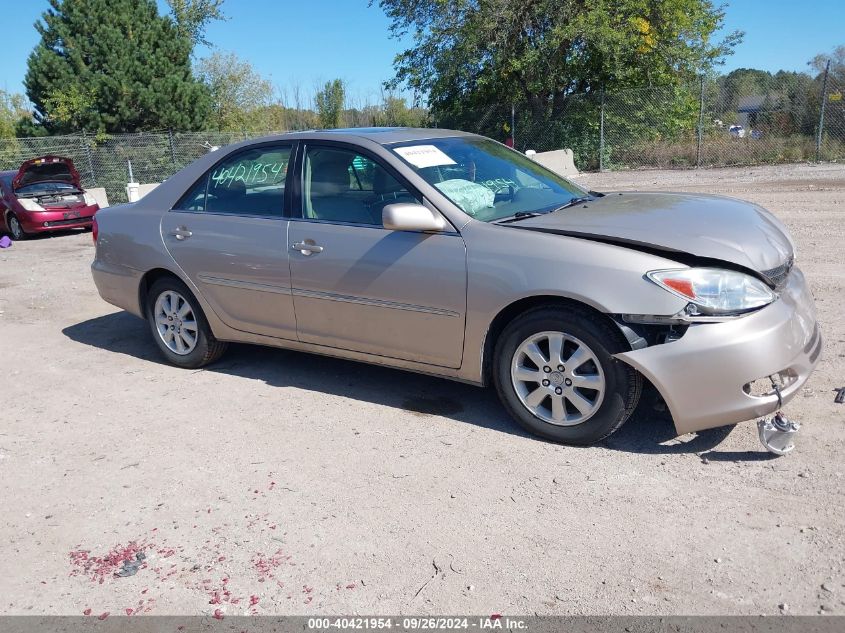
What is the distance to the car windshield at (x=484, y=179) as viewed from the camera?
4516 millimetres

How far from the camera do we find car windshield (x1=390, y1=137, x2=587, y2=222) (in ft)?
14.8

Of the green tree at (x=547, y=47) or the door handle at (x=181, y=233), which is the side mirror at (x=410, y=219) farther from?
the green tree at (x=547, y=47)

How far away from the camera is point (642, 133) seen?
75.5 feet

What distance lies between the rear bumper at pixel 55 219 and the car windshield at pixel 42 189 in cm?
46

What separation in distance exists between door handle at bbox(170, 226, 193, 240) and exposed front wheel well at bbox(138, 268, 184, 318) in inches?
11.7

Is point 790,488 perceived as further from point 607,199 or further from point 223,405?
point 223,405

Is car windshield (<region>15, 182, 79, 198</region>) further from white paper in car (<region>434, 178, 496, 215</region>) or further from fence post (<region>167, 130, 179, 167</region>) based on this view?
white paper in car (<region>434, 178, 496, 215</region>)

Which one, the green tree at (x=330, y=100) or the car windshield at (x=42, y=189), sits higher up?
the green tree at (x=330, y=100)

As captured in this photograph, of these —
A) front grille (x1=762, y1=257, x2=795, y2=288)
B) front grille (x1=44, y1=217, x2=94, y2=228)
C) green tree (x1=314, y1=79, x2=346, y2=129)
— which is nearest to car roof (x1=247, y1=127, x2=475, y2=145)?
front grille (x1=762, y1=257, x2=795, y2=288)

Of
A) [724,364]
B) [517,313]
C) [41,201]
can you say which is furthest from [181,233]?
[41,201]

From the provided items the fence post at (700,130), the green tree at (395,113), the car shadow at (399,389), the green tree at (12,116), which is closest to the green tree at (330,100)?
the green tree at (395,113)

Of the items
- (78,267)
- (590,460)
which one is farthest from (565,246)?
(78,267)

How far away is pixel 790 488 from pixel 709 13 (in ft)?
85.8

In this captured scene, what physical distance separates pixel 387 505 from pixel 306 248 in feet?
6.24
